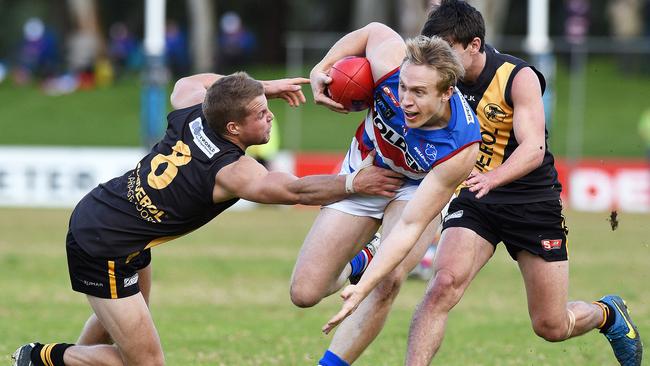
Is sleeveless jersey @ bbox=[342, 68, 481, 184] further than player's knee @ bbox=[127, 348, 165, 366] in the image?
No

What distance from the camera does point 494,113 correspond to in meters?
6.79

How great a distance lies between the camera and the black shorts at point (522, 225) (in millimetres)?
6824

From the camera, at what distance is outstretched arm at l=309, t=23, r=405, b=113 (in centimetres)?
656

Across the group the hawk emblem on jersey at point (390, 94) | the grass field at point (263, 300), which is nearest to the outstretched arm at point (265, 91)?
the hawk emblem on jersey at point (390, 94)

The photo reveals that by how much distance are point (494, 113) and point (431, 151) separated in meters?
0.88

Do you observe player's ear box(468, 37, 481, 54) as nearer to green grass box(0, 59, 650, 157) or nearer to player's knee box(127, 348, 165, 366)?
player's knee box(127, 348, 165, 366)

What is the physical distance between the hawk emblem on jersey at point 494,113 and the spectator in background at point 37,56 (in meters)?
29.1

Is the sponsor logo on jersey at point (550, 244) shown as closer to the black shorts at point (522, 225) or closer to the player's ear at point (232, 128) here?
the black shorts at point (522, 225)

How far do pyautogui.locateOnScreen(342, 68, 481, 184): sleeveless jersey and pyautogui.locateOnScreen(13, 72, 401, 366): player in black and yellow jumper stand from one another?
0.98 ft

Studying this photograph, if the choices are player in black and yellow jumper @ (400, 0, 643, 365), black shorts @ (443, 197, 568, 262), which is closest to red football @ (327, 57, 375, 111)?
player in black and yellow jumper @ (400, 0, 643, 365)

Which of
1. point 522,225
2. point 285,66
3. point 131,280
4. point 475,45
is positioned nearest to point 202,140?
point 131,280

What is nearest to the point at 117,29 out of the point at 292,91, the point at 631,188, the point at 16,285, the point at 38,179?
the point at 38,179

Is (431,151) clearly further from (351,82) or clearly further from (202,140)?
(202,140)

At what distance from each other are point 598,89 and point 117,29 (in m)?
16.9
